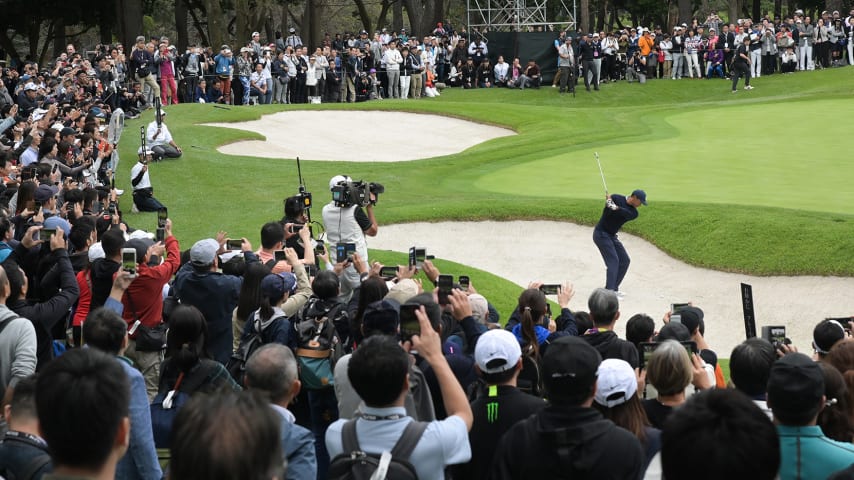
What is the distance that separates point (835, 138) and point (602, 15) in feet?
136

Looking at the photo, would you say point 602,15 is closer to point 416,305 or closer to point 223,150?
point 223,150

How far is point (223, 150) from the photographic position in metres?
26.1

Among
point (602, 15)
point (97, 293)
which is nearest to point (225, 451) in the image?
point (97, 293)

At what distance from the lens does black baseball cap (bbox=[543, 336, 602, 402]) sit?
15.3ft

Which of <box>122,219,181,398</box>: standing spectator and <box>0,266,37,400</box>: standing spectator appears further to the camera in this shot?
<box>122,219,181,398</box>: standing spectator

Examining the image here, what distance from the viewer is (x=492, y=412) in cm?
513

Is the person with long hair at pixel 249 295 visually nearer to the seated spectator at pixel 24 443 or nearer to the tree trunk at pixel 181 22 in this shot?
the seated spectator at pixel 24 443

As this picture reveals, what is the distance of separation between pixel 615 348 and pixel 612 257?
24.6 feet

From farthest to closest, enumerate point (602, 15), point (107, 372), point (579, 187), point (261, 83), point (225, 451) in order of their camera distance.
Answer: point (602, 15), point (261, 83), point (579, 187), point (107, 372), point (225, 451)

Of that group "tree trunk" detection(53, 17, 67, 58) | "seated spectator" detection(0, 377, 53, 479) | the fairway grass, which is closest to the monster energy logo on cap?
"seated spectator" detection(0, 377, 53, 479)

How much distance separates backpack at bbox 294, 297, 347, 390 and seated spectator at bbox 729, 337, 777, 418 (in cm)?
254

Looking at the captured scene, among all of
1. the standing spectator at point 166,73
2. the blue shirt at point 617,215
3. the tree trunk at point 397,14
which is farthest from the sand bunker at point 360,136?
the tree trunk at point 397,14

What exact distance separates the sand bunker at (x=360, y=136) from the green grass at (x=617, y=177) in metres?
0.37

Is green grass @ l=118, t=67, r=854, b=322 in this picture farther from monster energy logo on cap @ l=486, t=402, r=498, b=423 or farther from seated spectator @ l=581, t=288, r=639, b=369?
monster energy logo on cap @ l=486, t=402, r=498, b=423
